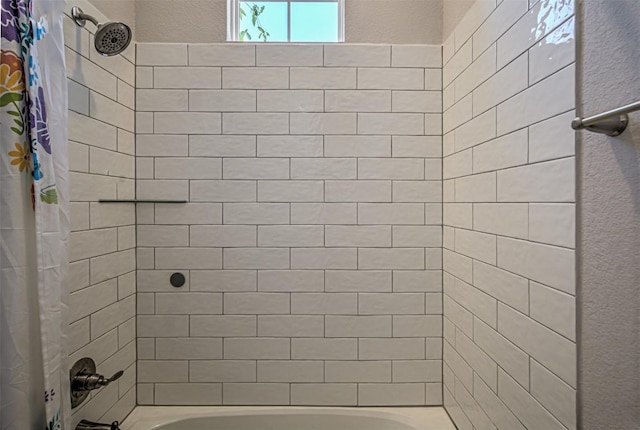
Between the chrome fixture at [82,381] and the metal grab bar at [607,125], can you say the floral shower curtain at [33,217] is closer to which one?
the chrome fixture at [82,381]

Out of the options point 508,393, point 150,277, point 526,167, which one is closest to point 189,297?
point 150,277

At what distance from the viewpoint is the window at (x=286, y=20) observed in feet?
6.13

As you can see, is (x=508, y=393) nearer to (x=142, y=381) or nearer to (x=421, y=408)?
(x=421, y=408)

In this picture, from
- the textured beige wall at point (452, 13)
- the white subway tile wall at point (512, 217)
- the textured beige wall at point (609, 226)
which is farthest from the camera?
the textured beige wall at point (452, 13)

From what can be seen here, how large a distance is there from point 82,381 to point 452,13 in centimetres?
206

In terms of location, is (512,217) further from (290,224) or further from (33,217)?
(33,217)

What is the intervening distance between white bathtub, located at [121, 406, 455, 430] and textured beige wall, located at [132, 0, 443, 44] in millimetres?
1709

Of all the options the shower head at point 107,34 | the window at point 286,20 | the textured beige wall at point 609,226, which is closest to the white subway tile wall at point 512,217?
the textured beige wall at point 609,226

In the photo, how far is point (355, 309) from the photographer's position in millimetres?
1755

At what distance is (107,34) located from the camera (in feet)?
4.30

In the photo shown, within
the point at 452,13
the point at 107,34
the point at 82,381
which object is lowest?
the point at 82,381

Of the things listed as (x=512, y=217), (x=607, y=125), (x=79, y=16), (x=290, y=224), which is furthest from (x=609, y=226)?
(x=79, y=16)

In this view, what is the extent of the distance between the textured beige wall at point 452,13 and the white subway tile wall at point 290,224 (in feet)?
0.35

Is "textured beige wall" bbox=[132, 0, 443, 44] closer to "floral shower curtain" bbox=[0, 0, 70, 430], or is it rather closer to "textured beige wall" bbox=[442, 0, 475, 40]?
"textured beige wall" bbox=[442, 0, 475, 40]
